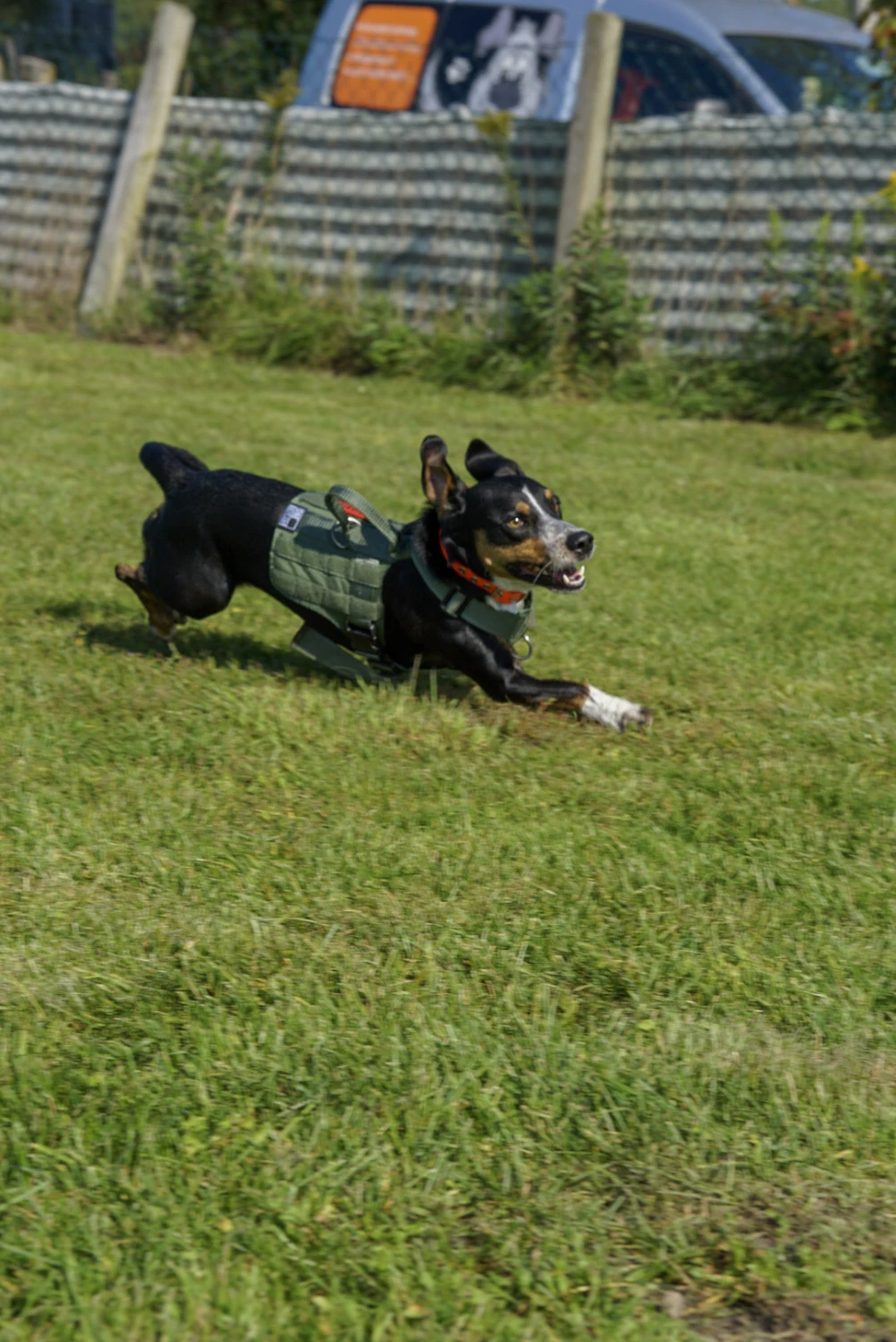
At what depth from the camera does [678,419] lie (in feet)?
33.7

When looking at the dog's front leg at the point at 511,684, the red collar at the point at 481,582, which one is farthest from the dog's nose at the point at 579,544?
the dog's front leg at the point at 511,684

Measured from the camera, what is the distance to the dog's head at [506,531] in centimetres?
430

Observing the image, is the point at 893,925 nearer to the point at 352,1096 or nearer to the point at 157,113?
the point at 352,1096

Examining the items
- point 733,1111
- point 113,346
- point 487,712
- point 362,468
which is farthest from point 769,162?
point 733,1111

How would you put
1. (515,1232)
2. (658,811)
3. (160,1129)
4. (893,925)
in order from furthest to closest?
(658,811)
(893,925)
(160,1129)
(515,1232)

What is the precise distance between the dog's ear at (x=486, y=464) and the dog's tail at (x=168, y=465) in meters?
0.98

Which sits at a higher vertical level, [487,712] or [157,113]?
[157,113]

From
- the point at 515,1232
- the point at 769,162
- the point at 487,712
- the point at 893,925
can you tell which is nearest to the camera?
the point at 515,1232

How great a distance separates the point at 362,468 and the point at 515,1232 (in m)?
6.48

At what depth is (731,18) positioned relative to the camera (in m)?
11.6

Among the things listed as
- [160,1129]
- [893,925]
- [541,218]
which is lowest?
[160,1129]

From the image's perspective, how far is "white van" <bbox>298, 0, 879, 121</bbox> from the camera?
444 inches

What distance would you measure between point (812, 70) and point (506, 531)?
8.96 meters


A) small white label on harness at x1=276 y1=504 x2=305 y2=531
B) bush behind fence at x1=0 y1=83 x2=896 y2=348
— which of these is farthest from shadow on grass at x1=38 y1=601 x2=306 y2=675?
bush behind fence at x1=0 y1=83 x2=896 y2=348
